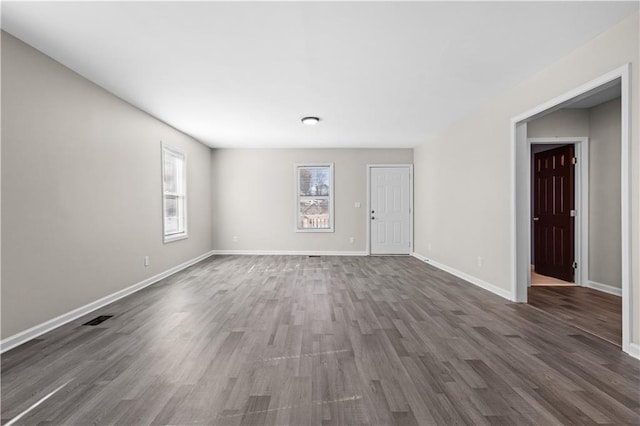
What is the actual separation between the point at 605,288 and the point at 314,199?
17.6 feet

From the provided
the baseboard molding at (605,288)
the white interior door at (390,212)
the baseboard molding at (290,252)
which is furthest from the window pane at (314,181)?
the baseboard molding at (605,288)

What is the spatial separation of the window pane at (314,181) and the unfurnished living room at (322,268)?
1751mm

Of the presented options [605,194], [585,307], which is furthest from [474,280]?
[605,194]

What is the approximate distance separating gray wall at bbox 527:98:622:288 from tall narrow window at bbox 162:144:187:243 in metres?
5.88

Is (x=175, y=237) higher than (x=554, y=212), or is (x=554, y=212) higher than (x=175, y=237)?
(x=554, y=212)

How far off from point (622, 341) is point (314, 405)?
2542 millimetres

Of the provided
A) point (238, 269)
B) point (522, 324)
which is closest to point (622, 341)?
point (522, 324)

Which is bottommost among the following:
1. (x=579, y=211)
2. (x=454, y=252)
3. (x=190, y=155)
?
(x=454, y=252)

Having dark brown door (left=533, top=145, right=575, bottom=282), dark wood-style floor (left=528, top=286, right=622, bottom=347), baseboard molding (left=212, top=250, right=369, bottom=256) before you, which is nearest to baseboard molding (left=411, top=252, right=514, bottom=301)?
dark wood-style floor (left=528, top=286, right=622, bottom=347)

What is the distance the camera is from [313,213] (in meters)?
7.35

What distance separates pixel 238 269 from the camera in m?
5.59

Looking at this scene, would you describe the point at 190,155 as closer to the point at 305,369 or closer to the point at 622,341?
the point at 305,369

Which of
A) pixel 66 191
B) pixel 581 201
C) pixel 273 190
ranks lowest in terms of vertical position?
pixel 581 201

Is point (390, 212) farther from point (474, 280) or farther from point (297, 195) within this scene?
point (474, 280)
